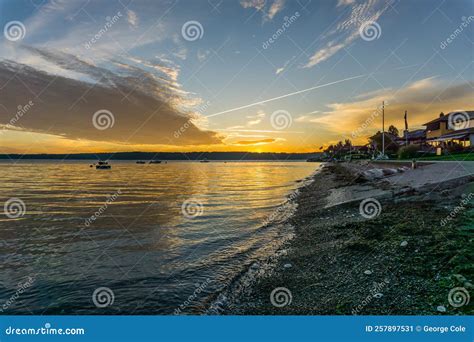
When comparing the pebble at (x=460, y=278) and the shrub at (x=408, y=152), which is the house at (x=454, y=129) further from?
the pebble at (x=460, y=278)

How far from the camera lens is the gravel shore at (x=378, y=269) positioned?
16.5ft

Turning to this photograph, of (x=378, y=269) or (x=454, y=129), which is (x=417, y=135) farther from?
(x=378, y=269)

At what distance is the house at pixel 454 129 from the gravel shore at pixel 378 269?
2925cm

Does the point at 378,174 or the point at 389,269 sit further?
the point at 378,174

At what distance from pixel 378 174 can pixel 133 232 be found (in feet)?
77.8

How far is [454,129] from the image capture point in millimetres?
40656

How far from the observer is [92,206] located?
19.5 meters

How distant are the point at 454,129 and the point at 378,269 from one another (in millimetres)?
47748

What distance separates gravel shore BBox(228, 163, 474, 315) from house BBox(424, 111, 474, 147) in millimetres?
29250

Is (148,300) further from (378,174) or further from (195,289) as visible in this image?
(378,174)

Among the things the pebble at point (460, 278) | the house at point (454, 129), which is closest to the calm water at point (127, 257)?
the pebble at point (460, 278)

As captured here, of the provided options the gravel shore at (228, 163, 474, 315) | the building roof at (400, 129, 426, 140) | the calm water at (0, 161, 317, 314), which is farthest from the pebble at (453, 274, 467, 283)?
the building roof at (400, 129, 426, 140)

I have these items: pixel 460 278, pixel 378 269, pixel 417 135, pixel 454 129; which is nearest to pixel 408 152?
pixel 454 129

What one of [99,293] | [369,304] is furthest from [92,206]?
[369,304]
